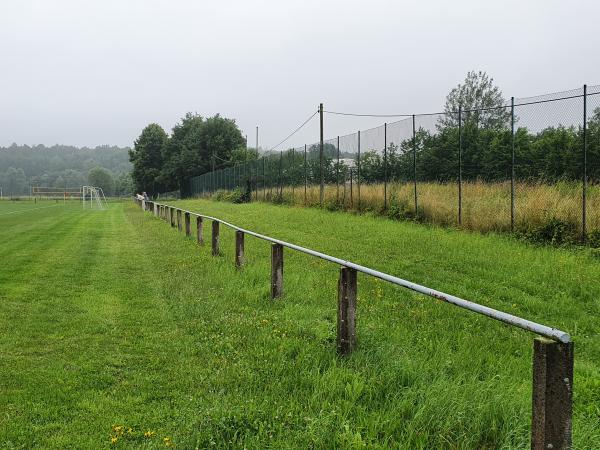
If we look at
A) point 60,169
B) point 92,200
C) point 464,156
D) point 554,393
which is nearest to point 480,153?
point 464,156

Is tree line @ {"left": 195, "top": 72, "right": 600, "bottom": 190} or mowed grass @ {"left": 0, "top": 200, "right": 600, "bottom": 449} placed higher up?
tree line @ {"left": 195, "top": 72, "right": 600, "bottom": 190}

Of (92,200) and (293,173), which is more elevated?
(293,173)

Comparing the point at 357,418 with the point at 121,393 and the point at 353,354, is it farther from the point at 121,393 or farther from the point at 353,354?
the point at 121,393

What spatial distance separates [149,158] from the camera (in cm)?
7581

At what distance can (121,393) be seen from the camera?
391cm

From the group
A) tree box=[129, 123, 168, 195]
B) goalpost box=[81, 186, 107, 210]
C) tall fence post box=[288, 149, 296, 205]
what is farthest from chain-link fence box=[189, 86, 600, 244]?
tree box=[129, 123, 168, 195]

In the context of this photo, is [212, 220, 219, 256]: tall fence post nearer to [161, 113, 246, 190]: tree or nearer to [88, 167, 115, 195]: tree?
[161, 113, 246, 190]: tree

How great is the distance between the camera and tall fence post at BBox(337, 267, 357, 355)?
4.41 m

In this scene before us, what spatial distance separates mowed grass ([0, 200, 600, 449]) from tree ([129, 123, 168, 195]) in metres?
67.9

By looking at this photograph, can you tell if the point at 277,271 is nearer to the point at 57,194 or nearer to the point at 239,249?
the point at 239,249

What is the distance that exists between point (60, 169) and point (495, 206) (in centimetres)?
17672

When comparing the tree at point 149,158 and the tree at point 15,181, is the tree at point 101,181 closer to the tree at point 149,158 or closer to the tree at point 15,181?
the tree at point 15,181

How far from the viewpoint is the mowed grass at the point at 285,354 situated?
10.6 ft

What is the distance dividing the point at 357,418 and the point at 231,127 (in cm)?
6613
